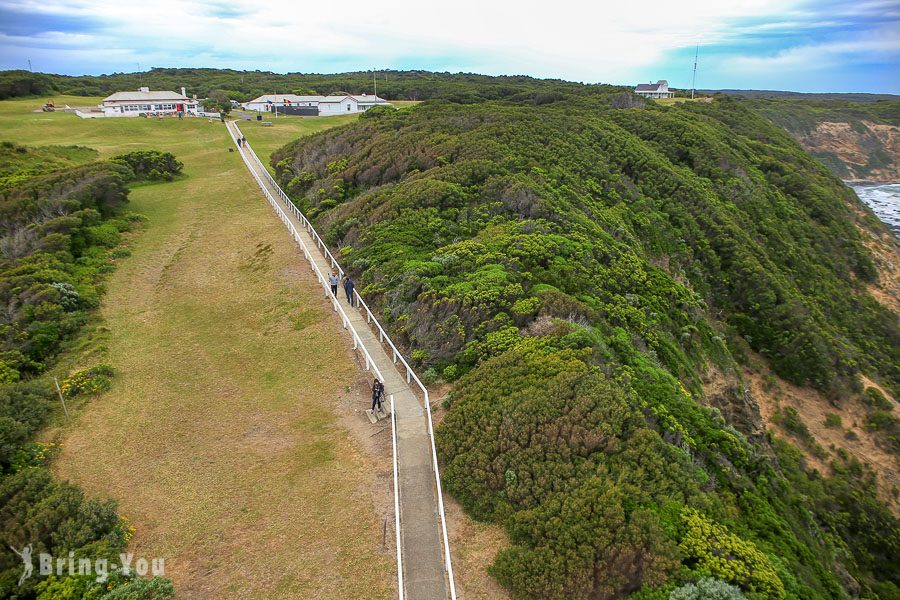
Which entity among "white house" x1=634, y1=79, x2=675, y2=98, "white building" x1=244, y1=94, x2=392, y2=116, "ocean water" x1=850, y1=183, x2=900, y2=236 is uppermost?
"white house" x1=634, y1=79, x2=675, y2=98

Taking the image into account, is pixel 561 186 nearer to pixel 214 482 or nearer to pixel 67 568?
pixel 214 482

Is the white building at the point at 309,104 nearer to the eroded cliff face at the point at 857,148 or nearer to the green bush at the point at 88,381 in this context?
the green bush at the point at 88,381

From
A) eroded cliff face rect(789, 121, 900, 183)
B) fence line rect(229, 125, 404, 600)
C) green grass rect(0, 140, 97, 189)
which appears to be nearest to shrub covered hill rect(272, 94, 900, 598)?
fence line rect(229, 125, 404, 600)

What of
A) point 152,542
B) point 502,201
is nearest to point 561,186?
point 502,201

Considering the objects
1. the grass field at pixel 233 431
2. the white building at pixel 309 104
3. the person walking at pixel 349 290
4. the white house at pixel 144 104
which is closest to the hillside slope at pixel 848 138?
the white building at pixel 309 104

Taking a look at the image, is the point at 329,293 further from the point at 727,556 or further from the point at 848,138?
the point at 848,138

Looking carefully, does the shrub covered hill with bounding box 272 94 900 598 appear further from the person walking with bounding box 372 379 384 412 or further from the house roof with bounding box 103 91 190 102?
the house roof with bounding box 103 91 190 102
